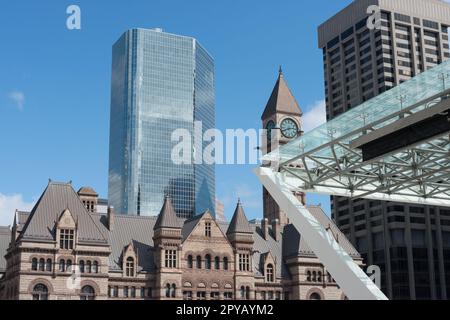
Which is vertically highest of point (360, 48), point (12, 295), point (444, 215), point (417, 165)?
point (360, 48)

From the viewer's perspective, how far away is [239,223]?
81750 mm

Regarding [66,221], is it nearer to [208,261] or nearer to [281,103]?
[208,261]

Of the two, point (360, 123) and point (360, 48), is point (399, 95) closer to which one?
point (360, 123)

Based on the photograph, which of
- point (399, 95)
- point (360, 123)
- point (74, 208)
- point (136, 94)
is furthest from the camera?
point (136, 94)

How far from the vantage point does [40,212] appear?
238 feet

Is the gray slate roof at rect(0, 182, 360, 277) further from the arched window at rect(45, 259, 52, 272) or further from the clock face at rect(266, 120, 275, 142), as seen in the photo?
the clock face at rect(266, 120, 275, 142)

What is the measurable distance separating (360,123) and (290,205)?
17.4ft

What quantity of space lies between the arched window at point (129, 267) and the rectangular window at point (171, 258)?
3.82 meters

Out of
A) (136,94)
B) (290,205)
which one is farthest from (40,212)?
(136,94)

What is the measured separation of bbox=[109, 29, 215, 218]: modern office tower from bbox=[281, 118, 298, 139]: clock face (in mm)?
74893

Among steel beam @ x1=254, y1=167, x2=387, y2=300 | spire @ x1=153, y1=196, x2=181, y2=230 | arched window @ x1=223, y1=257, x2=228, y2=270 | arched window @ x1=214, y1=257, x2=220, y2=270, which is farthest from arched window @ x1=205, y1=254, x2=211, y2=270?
steel beam @ x1=254, y1=167, x2=387, y2=300

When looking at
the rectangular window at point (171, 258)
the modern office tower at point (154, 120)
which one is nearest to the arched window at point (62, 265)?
the rectangular window at point (171, 258)

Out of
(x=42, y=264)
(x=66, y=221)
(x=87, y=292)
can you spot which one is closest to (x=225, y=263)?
(x=87, y=292)

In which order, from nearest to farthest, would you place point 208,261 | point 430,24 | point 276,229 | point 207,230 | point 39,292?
point 39,292, point 208,261, point 207,230, point 276,229, point 430,24
